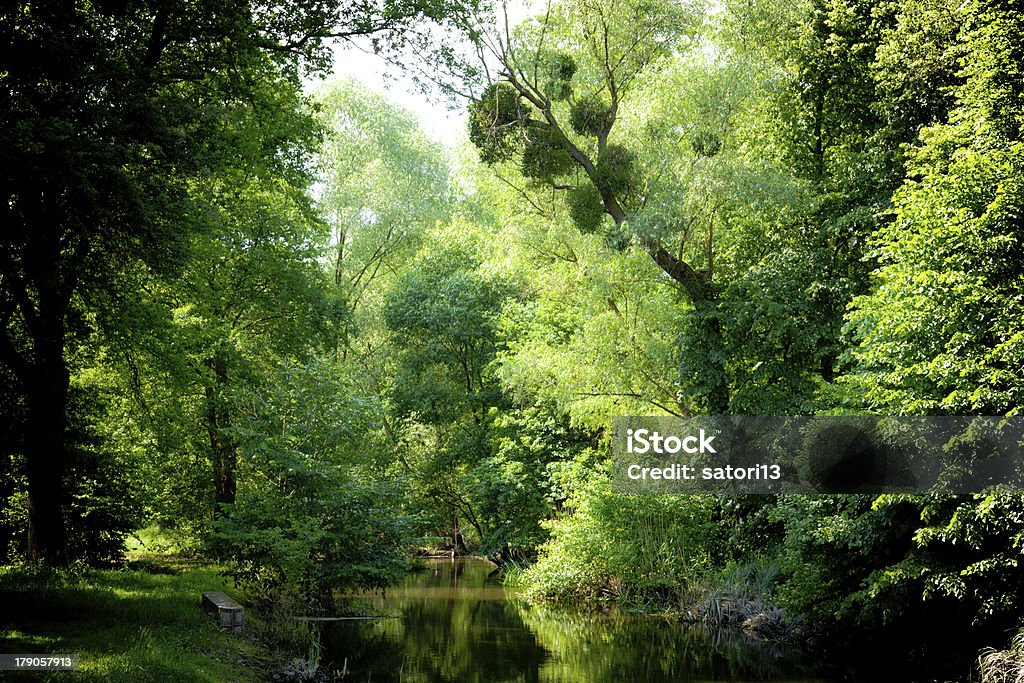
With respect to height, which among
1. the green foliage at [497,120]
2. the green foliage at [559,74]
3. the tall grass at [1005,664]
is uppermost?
the green foliage at [559,74]

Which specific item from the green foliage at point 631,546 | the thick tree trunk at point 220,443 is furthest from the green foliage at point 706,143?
the thick tree trunk at point 220,443

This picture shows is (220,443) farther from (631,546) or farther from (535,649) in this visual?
(631,546)

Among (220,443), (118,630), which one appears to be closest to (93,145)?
(118,630)

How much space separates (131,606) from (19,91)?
A: 21.2 feet

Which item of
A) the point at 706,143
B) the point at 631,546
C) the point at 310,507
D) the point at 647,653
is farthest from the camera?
the point at 631,546

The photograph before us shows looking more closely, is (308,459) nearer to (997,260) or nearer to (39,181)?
(39,181)

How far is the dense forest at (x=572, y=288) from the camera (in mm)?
11656

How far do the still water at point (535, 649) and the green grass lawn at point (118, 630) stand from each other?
7.07ft

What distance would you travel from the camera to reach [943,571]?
1173 cm

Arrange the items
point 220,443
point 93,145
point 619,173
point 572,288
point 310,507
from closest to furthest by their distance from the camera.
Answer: point 93,145
point 310,507
point 619,173
point 220,443
point 572,288

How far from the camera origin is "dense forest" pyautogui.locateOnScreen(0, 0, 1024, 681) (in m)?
11.7

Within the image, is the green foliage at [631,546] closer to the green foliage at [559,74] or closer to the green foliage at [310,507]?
the green foliage at [310,507]

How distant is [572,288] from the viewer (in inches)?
902

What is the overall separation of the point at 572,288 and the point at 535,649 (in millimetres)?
9931
